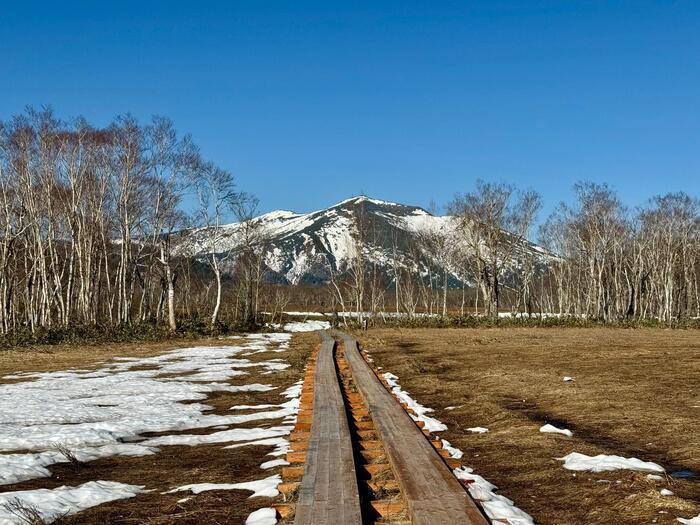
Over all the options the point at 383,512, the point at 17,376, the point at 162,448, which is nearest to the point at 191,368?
the point at 17,376

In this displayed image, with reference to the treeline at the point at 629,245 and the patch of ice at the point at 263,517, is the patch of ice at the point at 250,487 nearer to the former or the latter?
the patch of ice at the point at 263,517

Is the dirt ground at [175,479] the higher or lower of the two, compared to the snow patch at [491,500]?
lower

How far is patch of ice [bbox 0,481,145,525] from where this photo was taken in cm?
445

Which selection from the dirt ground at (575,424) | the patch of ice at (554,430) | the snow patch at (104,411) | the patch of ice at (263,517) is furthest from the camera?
the snow patch at (104,411)

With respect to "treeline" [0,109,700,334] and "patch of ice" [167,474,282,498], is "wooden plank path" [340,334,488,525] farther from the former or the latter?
"treeline" [0,109,700,334]

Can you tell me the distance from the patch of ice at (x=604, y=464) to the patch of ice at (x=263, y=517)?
2.93 m

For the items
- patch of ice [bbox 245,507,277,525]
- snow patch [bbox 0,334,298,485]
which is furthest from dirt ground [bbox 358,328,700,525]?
snow patch [bbox 0,334,298,485]

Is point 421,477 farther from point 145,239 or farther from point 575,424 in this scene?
point 145,239

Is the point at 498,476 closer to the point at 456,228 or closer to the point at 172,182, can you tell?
the point at 172,182

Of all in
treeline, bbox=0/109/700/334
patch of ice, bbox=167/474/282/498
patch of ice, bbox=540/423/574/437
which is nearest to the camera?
patch of ice, bbox=167/474/282/498

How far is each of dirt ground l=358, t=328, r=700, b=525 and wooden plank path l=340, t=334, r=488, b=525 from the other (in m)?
0.51

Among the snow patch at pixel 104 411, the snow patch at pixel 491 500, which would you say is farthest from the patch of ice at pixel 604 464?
the snow patch at pixel 104 411

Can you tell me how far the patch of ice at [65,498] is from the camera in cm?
445

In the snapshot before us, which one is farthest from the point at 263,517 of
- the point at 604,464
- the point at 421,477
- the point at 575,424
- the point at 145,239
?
the point at 145,239
